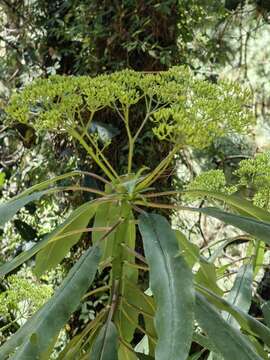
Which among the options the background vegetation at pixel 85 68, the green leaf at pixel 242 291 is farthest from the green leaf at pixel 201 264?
the background vegetation at pixel 85 68

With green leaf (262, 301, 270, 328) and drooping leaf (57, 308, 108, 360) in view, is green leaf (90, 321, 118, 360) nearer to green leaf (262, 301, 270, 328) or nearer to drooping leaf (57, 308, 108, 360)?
drooping leaf (57, 308, 108, 360)

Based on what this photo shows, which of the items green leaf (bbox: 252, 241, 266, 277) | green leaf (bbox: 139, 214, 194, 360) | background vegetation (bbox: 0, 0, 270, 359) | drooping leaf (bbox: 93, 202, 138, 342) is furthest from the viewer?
background vegetation (bbox: 0, 0, 270, 359)

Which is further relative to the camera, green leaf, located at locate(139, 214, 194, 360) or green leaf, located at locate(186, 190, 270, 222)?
green leaf, located at locate(186, 190, 270, 222)

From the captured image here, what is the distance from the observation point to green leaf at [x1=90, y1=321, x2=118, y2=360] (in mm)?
906

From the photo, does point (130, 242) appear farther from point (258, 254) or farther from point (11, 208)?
point (258, 254)

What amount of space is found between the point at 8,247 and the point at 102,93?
186 centimetres

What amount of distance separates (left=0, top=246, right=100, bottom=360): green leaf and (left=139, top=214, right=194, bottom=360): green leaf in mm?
97

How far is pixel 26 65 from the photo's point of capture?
280 centimetres

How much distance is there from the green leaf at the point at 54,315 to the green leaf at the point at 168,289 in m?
0.10

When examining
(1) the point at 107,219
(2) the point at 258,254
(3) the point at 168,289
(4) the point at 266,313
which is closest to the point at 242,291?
(4) the point at 266,313

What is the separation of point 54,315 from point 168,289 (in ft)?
0.52

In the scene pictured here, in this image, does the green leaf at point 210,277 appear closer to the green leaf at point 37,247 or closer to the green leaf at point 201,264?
the green leaf at point 201,264

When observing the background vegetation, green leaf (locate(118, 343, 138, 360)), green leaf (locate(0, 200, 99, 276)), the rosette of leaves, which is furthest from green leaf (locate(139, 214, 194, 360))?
the background vegetation

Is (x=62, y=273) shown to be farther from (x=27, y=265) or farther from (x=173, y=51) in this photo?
(x=173, y=51)
